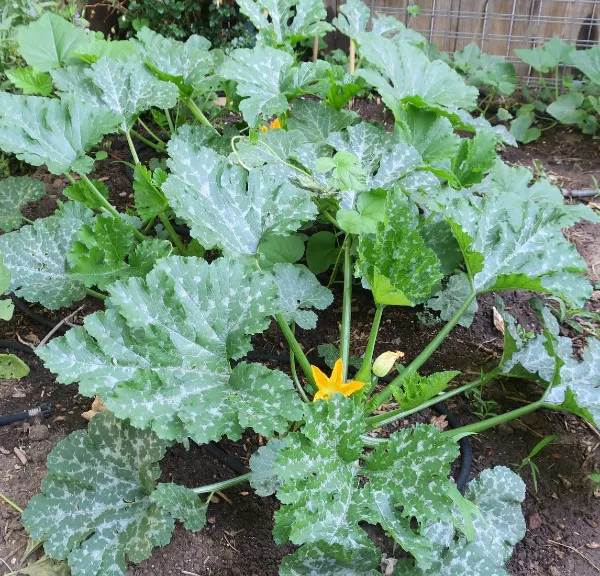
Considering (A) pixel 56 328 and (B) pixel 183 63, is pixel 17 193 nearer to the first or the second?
(A) pixel 56 328

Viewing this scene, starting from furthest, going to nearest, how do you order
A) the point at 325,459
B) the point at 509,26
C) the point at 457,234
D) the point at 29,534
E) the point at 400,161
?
the point at 509,26, the point at 400,161, the point at 457,234, the point at 29,534, the point at 325,459

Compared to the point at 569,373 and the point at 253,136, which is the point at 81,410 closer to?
the point at 253,136

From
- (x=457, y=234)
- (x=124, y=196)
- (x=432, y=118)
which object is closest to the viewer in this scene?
(x=457, y=234)

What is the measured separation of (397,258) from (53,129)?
133cm

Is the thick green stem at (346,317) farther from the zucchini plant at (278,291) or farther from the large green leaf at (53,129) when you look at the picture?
the large green leaf at (53,129)

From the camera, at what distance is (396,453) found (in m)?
1.62

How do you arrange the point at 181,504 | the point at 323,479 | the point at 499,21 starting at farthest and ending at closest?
the point at 499,21
the point at 181,504
the point at 323,479

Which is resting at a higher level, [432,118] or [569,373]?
[432,118]

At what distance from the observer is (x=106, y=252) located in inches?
83.3

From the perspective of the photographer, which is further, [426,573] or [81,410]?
[81,410]

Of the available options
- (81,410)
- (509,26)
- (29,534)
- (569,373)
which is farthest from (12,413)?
(509,26)

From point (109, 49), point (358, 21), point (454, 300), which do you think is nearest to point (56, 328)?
point (109, 49)

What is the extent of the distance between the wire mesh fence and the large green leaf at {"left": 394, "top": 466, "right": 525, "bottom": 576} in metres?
3.34

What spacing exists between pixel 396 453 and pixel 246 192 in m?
0.94
